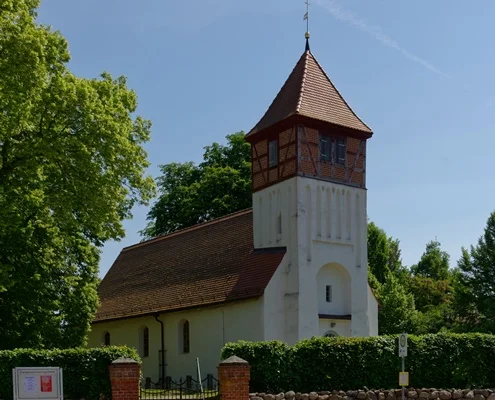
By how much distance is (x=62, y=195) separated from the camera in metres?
26.2

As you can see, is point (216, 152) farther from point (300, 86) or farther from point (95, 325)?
point (300, 86)

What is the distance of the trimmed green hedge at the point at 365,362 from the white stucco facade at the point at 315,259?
18.3 feet

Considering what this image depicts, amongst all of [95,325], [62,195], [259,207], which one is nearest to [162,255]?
[95,325]

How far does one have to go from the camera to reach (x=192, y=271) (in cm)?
3700

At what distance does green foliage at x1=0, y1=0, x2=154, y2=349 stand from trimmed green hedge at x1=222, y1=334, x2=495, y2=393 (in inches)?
269

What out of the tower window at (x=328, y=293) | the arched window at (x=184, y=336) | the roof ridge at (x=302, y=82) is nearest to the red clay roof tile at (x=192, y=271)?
the arched window at (x=184, y=336)

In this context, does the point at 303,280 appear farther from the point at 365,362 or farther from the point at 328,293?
the point at 365,362

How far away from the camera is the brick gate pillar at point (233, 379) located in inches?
810

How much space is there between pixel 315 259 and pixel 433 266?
57614mm

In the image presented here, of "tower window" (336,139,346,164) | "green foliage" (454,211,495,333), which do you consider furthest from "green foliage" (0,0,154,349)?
"green foliage" (454,211,495,333)

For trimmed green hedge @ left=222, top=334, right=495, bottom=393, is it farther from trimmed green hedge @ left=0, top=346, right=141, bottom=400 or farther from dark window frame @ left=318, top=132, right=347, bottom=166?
dark window frame @ left=318, top=132, right=347, bottom=166

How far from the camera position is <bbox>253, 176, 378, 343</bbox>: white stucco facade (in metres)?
30.8

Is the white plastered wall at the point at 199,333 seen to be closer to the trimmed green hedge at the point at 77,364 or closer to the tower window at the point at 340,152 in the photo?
the tower window at the point at 340,152

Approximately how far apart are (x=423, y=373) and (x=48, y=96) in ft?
48.4
